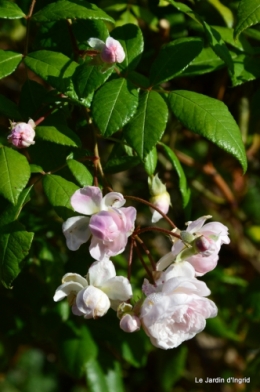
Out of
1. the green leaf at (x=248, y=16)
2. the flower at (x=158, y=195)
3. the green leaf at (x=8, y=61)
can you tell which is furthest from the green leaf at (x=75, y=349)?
the green leaf at (x=248, y=16)

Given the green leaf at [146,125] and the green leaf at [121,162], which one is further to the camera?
the green leaf at [121,162]

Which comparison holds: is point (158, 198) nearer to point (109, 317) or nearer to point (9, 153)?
point (9, 153)

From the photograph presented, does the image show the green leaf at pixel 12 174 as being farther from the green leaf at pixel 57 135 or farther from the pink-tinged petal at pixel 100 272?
the pink-tinged petal at pixel 100 272

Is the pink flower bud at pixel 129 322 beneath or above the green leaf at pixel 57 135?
beneath

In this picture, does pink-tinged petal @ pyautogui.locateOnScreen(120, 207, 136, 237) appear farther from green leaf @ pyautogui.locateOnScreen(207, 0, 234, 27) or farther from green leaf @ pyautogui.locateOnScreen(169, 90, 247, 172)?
green leaf @ pyautogui.locateOnScreen(207, 0, 234, 27)

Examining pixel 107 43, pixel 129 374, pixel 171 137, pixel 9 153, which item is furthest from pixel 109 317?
pixel 129 374

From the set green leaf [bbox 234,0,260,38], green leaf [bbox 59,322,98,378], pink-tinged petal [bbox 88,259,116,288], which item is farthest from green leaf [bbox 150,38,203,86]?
green leaf [bbox 59,322,98,378]

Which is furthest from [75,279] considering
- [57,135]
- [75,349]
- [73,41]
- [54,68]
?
[75,349]
